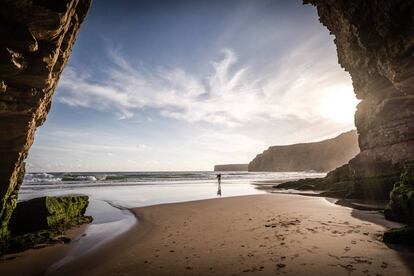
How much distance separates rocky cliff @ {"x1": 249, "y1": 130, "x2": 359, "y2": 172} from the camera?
140m

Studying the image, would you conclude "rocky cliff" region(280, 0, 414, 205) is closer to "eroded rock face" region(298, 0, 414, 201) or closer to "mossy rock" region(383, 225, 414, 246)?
"eroded rock face" region(298, 0, 414, 201)

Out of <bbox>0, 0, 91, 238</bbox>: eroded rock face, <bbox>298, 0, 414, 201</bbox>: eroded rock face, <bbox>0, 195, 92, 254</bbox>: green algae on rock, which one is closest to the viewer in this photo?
<bbox>0, 0, 91, 238</bbox>: eroded rock face

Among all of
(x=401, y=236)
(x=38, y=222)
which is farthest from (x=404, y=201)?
(x=38, y=222)

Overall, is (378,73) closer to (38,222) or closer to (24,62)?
(24,62)

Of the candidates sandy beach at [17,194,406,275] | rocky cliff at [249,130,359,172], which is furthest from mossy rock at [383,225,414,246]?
rocky cliff at [249,130,359,172]

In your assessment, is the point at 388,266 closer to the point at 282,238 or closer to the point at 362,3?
the point at 282,238

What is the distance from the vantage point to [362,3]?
9484 millimetres

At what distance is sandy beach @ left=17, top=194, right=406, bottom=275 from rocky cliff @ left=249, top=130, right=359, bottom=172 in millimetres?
138119

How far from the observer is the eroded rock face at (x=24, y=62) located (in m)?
6.54

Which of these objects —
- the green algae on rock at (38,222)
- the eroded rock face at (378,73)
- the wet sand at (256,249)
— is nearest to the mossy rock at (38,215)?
the green algae on rock at (38,222)

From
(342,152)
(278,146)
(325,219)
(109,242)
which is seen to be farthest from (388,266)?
(278,146)

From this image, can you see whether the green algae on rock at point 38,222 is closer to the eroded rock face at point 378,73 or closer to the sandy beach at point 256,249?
the sandy beach at point 256,249

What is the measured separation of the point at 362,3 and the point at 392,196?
8138mm

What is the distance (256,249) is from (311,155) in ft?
537
